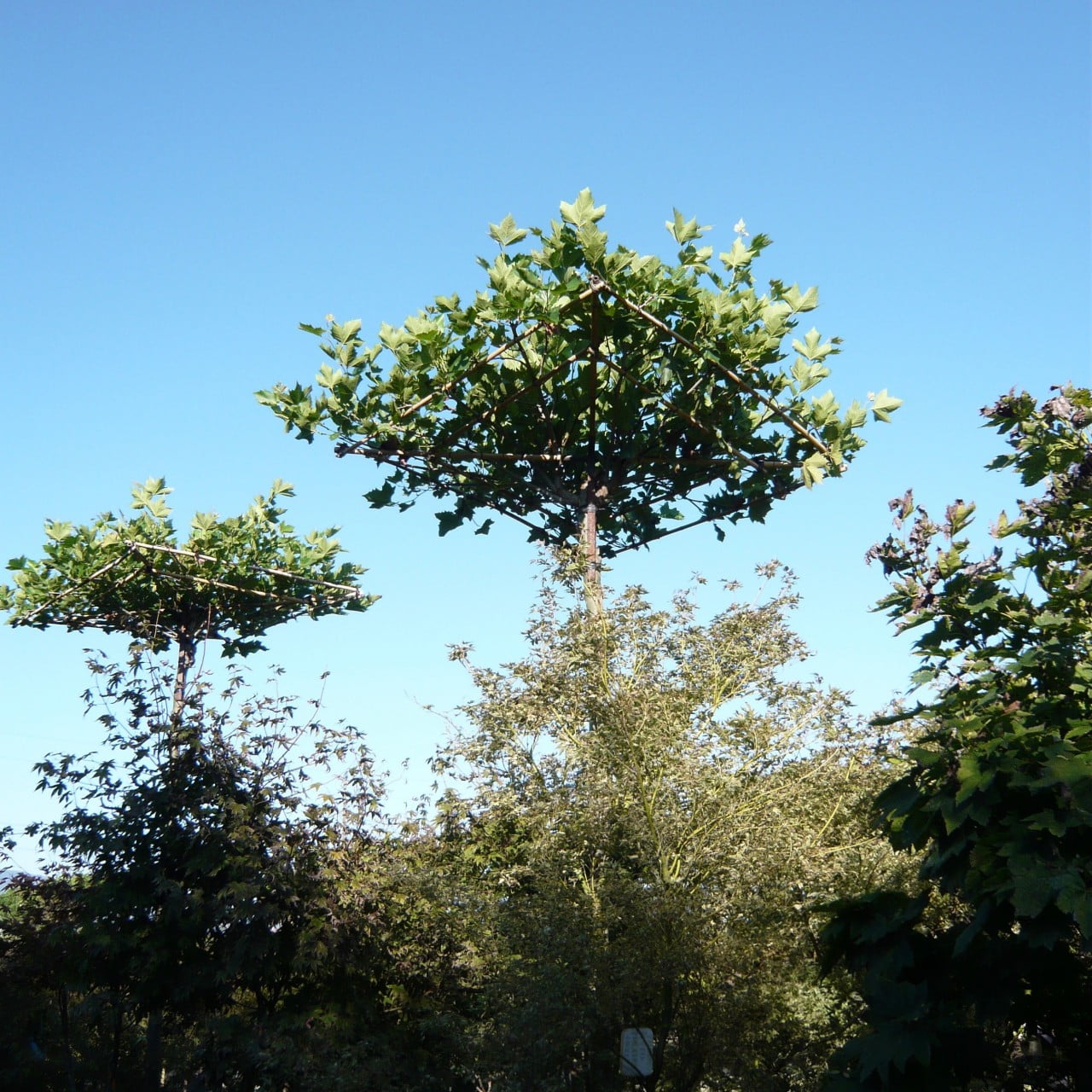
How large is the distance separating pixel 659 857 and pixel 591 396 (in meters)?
5.05

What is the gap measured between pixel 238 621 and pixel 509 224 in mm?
8915

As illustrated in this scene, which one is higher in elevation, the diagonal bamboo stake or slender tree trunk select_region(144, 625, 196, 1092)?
the diagonal bamboo stake

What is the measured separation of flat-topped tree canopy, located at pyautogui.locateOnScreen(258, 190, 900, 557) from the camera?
416 inches

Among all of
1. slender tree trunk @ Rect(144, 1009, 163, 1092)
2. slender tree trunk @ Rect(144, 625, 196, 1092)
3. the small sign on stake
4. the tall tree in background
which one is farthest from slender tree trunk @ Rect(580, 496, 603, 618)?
slender tree trunk @ Rect(144, 1009, 163, 1092)

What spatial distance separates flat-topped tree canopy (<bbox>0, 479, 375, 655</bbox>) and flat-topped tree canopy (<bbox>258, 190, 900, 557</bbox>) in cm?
352

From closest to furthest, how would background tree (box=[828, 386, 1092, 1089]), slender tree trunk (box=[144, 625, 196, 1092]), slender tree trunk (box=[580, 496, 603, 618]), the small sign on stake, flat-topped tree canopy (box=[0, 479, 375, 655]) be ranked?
background tree (box=[828, 386, 1092, 1089]) < the small sign on stake < slender tree trunk (box=[580, 496, 603, 618]) < slender tree trunk (box=[144, 625, 196, 1092]) < flat-topped tree canopy (box=[0, 479, 375, 655])

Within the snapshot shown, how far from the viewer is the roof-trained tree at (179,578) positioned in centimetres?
1595

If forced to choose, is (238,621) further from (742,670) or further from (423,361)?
(742,670)

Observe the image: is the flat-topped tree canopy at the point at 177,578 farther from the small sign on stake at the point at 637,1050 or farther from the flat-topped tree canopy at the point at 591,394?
the small sign on stake at the point at 637,1050

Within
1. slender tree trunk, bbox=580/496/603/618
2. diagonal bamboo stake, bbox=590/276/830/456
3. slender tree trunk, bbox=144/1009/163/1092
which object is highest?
diagonal bamboo stake, bbox=590/276/830/456

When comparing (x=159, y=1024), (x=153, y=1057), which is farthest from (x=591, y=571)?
(x=153, y=1057)

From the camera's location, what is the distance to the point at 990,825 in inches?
238

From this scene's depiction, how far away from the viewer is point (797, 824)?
9.01 metres

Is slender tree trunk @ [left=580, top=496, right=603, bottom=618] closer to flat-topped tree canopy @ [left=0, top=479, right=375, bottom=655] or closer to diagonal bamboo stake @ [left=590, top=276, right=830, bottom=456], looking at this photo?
diagonal bamboo stake @ [left=590, top=276, right=830, bottom=456]
